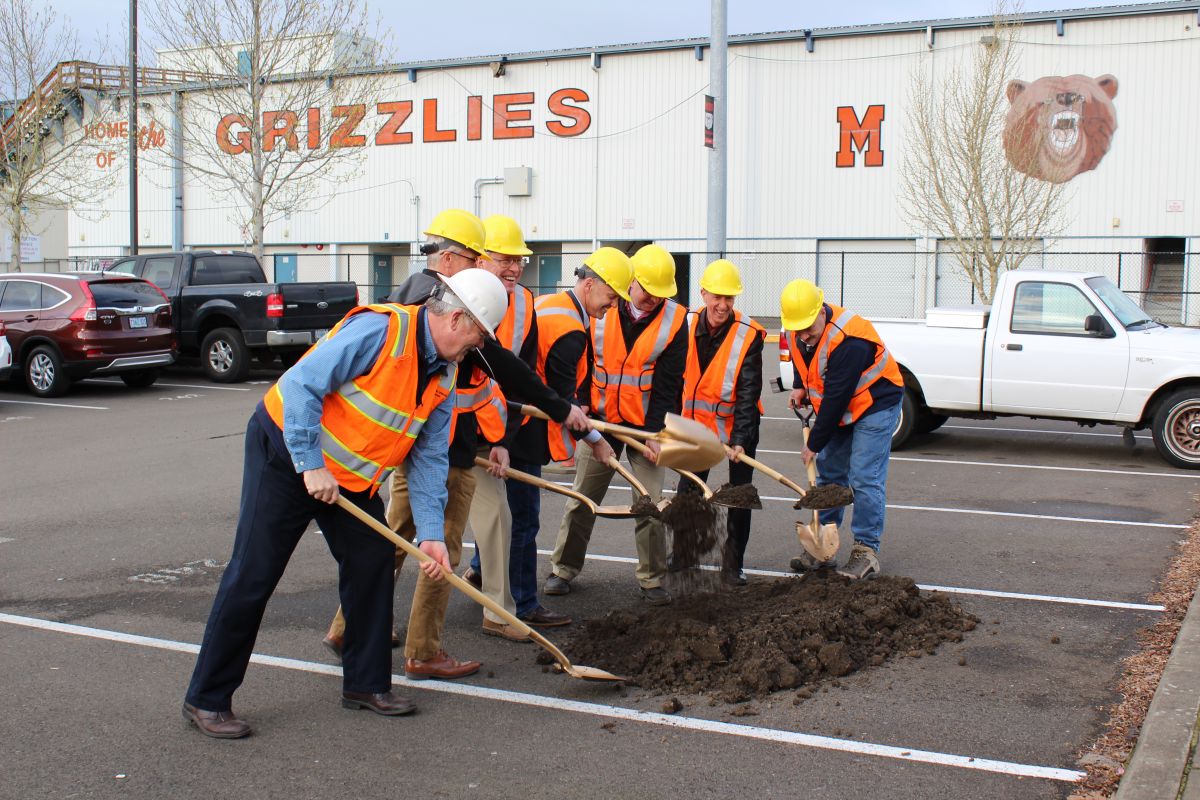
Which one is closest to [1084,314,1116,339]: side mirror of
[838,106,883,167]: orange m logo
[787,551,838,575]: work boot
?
[787,551,838,575]: work boot

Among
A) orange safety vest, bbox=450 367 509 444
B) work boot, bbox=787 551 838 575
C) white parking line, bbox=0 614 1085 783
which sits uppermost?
orange safety vest, bbox=450 367 509 444

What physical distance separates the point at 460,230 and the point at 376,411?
68.3 inches

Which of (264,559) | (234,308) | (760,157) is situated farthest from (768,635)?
(760,157)

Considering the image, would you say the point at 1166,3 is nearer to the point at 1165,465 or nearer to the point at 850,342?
the point at 1165,465

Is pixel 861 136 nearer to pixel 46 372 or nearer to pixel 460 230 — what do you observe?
pixel 46 372

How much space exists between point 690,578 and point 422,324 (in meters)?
2.51

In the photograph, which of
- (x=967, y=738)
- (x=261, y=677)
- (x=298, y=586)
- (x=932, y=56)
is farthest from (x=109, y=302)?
(x=932, y=56)

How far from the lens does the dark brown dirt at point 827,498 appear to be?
655cm

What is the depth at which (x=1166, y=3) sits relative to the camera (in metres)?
26.3

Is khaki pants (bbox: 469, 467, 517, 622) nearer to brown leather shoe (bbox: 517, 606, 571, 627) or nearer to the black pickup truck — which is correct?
brown leather shoe (bbox: 517, 606, 571, 627)

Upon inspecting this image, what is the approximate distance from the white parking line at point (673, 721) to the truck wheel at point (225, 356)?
12.8 m

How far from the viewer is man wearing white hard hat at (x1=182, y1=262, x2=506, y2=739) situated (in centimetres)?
432

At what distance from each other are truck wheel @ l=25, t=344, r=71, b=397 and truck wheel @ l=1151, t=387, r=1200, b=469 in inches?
544

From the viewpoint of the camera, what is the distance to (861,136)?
97.7 ft
